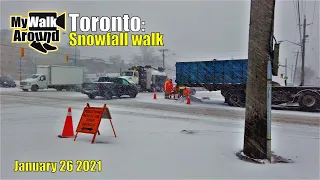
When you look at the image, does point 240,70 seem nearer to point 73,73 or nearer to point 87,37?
point 87,37

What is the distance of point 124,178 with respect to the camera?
15.1 feet

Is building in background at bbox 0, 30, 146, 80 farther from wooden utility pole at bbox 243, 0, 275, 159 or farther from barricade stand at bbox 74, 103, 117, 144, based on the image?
wooden utility pole at bbox 243, 0, 275, 159

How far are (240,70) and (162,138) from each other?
11128 mm

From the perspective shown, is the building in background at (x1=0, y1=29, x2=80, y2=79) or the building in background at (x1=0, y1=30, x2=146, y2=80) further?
the building in background at (x1=0, y1=30, x2=146, y2=80)

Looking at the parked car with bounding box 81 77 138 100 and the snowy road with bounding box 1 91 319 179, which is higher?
the parked car with bounding box 81 77 138 100

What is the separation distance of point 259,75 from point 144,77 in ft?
93.6

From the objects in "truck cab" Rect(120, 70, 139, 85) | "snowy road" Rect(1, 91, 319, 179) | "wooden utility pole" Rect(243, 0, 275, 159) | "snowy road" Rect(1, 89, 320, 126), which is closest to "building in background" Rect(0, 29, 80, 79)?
"truck cab" Rect(120, 70, 139, 85)

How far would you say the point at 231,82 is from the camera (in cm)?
1758

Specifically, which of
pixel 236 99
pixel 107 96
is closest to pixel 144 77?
pixel 107 96

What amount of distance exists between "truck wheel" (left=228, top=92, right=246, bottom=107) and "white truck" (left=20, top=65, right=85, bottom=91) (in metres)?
22.3

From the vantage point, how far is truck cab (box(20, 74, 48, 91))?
31516mm

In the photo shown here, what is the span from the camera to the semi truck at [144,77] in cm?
3250

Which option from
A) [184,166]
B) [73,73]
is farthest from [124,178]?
[73,73]

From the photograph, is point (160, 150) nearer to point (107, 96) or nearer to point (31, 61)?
point (107, 96)
